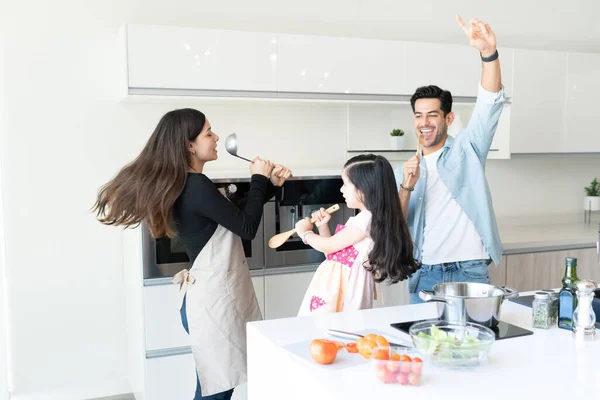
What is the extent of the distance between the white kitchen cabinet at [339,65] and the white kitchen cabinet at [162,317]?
3.66 feet

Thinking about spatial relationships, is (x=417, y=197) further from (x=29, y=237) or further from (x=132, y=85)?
(x=29, y=237)

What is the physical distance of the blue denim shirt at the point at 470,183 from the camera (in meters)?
2.39

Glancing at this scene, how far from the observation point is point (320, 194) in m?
3.14

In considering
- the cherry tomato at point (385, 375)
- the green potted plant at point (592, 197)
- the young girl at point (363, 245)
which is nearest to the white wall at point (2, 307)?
the young girl at point (363, 245)

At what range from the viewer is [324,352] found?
1.43 metres

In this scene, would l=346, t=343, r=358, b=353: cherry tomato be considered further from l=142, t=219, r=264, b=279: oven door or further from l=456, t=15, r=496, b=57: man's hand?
l=142, t=219, r=264, b=279: oven door

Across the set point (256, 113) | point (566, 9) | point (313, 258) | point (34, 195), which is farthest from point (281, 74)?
point (566, 9)

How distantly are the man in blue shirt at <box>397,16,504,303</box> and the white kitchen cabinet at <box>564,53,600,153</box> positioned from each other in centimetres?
162

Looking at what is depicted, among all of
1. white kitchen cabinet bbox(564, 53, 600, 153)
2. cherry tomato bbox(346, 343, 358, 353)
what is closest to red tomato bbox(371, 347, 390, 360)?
cherry tomato bbox(346, 343, 358, 353)

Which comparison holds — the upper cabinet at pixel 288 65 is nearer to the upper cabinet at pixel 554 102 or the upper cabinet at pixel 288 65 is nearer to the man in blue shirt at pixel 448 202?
the upper cabinet at pixel 554 102

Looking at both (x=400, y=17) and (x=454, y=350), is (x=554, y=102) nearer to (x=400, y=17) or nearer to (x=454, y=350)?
(x=400, y=17)

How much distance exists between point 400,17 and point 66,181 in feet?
6.83

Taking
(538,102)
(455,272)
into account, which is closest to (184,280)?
(455,272)

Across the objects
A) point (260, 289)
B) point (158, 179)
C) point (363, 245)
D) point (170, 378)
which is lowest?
point (170, 378)
